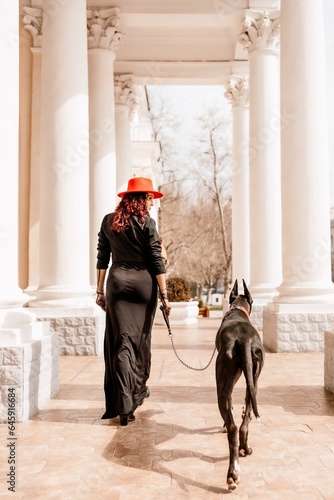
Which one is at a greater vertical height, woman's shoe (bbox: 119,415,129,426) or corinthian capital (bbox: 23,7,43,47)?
corinthian capital (bbox: 23,7,43,47)

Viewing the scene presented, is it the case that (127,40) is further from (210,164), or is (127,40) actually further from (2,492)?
(210,164)

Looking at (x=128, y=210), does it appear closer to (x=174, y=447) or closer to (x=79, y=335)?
(x=174, y=447)

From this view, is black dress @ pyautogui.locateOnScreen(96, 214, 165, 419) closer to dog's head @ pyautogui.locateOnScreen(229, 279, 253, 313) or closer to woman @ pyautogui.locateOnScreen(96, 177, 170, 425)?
woman @ pyautogui.locateOnScreen(96, 177, 170, 425)

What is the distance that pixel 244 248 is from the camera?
112ft

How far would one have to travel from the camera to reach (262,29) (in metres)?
25.6

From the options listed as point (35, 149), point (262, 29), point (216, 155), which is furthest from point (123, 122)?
point (216, 155)

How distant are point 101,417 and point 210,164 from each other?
60.1 m

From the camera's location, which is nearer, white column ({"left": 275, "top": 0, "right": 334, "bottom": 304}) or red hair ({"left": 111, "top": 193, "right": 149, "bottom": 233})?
red hair ({"left": 111, "top": 193, "right": 149, "bottom": 233})

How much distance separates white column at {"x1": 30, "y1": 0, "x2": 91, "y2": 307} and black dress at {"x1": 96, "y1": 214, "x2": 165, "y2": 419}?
756cm

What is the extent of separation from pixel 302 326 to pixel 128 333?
9625mm

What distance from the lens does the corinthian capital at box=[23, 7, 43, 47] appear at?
23.5 metres

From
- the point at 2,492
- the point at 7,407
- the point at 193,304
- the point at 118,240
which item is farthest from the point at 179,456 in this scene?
the point at 193,304

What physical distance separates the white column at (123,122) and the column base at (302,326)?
16715 mm

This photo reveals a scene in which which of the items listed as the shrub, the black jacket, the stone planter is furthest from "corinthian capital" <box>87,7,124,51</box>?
the black jacket
